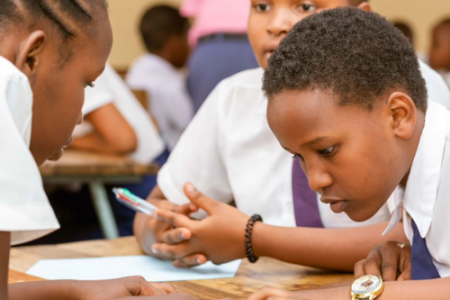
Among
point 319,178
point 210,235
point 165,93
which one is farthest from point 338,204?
point 165,93

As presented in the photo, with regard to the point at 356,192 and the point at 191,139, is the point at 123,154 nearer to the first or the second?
the point at 191,139

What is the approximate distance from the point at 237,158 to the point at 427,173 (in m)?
0.58

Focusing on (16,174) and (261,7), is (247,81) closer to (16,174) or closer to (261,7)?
(261,7)

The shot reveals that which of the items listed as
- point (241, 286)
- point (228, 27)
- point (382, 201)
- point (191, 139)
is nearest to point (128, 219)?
point (228, 27)

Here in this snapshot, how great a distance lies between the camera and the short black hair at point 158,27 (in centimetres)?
454

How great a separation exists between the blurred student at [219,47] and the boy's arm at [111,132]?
1.25ft

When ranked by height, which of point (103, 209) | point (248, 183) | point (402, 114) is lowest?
point (103, 209)

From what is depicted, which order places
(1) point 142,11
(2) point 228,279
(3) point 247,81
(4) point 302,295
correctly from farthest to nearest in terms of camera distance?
(1) point 142,11 → (3) point 247,81 → (2) point 228,279 → (4) point 302,295

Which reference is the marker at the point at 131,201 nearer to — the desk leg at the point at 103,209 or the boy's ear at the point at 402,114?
the boy's ear at the point at 402,114

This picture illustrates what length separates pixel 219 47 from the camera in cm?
262

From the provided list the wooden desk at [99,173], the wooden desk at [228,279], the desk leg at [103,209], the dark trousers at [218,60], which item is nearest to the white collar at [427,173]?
the wooden desk at [228,279]

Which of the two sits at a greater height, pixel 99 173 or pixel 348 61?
pixel 348 61

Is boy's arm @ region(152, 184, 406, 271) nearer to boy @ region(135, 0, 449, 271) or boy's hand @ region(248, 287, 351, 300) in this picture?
boy @ region(135, 0, 449, 271)

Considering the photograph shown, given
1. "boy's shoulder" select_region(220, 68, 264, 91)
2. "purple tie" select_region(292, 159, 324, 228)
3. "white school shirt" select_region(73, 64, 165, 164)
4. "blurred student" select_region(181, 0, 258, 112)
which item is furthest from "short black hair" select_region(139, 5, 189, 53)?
"purple tie" select_region(292, 159, 324, 228)
